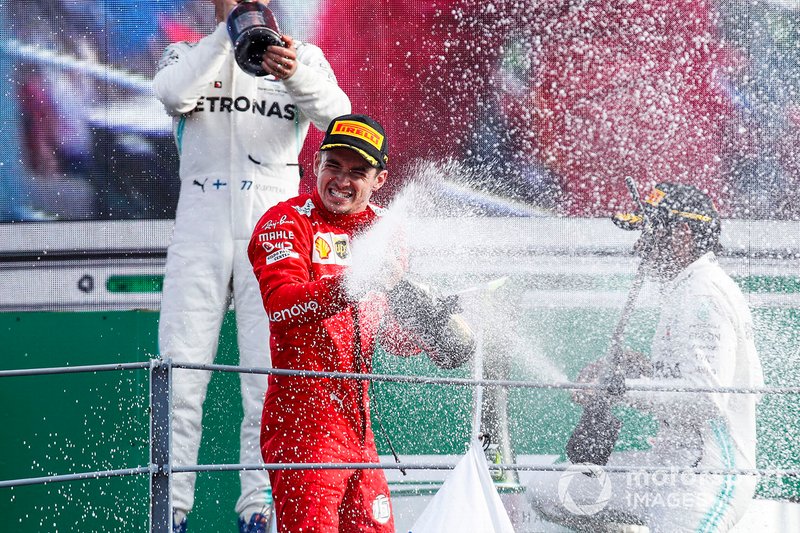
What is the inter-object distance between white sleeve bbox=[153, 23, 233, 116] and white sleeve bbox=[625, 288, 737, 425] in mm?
1597

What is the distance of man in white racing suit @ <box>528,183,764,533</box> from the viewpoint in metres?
3.36

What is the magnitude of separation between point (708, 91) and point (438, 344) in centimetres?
179

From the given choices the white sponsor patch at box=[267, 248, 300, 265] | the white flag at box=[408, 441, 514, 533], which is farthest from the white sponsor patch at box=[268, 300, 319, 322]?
the white flag at box=[408, 441, 514, 533]

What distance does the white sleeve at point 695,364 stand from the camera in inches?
134

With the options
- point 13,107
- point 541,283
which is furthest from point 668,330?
point 13,107

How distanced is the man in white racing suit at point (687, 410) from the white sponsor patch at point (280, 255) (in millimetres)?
1138

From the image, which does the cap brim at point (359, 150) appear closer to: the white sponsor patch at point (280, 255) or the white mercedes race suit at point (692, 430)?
the white sponsor patch at point (280, 255)

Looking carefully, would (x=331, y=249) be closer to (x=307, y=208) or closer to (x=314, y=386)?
(x=307, y=208)

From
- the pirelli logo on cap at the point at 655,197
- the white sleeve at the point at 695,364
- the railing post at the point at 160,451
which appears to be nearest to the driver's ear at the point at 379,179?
the railing post at the point at 160,451

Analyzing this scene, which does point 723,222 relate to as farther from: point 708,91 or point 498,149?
point 498,149

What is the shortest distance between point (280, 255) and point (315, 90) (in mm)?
884

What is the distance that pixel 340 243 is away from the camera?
9.45 feet

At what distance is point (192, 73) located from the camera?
3453 millimetres

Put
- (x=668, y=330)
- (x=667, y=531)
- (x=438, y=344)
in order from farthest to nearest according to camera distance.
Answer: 1. (x=668, y=330)
2. (x=667, y=531)
3. (x=438, y=344)
